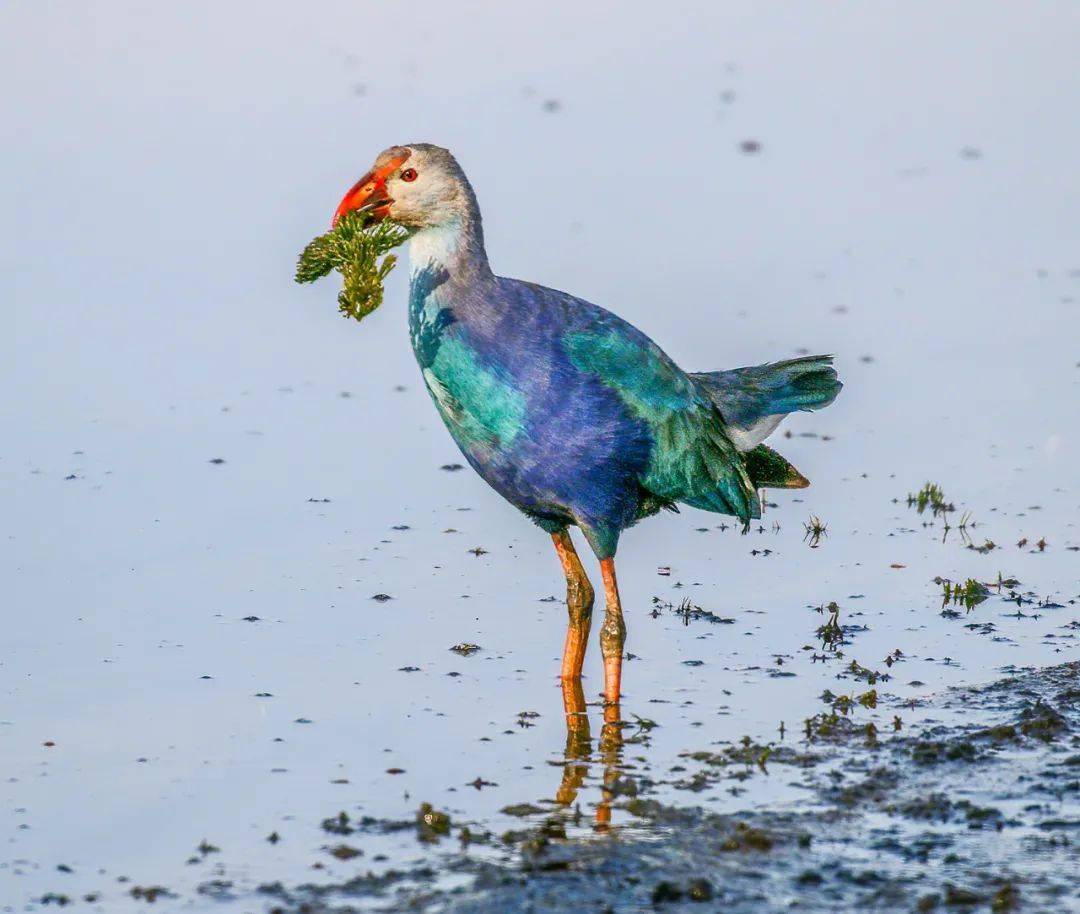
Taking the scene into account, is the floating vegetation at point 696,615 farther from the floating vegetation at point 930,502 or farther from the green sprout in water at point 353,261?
the green sprout in water at point 353,261

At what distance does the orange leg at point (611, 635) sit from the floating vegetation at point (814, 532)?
6.50ft

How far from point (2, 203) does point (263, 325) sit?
279cm

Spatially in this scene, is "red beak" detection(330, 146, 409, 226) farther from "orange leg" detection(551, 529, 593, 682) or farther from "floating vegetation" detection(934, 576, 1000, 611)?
"floating vegetation" detection(934, 576, 1000, 611)

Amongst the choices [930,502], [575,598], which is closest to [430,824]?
[575,598]

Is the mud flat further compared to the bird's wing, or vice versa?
the bird's wing

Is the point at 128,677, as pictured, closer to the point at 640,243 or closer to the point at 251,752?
the point at 251,752

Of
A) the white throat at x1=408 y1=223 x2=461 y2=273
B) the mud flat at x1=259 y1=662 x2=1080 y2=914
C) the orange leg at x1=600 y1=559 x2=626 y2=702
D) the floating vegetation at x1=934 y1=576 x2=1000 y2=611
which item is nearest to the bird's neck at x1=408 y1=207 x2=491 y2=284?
the white throat at x1=408 y1=223 x2=461 y2=273

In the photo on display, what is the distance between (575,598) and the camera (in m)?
8.58

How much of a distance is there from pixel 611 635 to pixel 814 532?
2.15 metres

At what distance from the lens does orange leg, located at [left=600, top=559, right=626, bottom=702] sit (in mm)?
8297

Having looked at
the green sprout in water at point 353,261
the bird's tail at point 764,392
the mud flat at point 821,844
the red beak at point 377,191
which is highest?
the red beak at point 377,191

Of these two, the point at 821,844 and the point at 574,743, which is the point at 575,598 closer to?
the point at 574,743

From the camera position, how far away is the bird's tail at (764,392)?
8.63 m

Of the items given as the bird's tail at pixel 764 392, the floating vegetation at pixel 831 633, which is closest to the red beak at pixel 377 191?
the bird's tail at pixel 764 392
